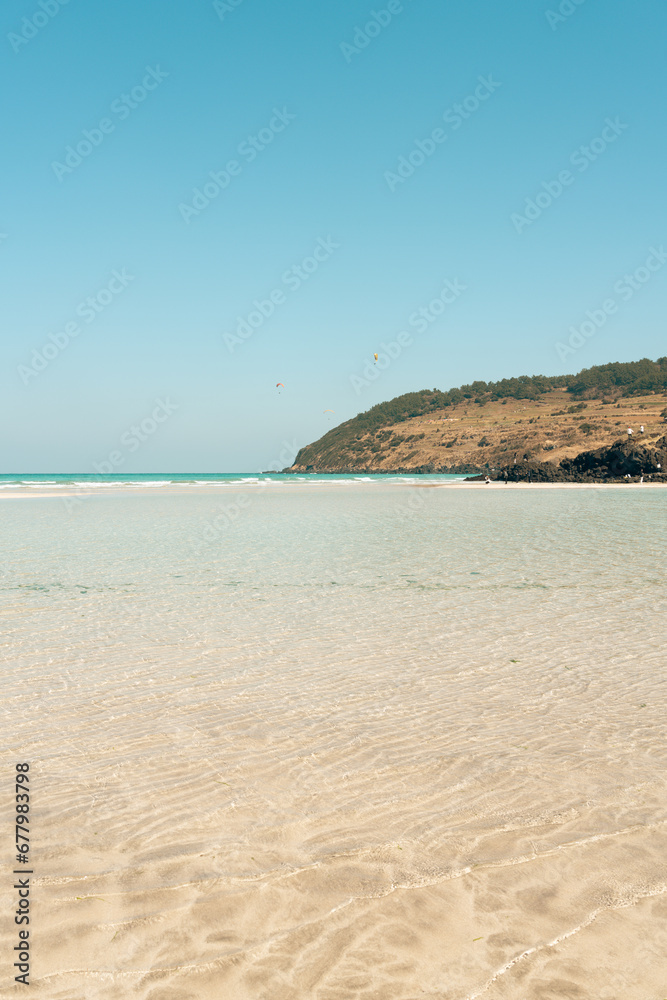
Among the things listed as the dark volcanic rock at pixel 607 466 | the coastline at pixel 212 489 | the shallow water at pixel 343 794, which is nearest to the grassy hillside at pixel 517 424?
the dark volcanic rock at pixel 607 466

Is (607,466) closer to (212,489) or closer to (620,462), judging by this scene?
(620,462)

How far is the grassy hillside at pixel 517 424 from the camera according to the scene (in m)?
115

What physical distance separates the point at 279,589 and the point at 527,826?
8.30 m

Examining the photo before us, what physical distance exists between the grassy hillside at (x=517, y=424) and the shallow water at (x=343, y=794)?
96.1 metres

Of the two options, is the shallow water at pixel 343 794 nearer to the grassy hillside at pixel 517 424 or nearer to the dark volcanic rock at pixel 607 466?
the dark volcanic rock at pixel 607 466

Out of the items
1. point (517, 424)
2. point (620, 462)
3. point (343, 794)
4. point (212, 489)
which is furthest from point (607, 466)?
point (343, 794)

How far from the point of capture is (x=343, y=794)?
176 inches

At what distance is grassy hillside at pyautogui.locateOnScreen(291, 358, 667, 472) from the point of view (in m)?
115

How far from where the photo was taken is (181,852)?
3.79m

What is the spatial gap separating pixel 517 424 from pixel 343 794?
145 m

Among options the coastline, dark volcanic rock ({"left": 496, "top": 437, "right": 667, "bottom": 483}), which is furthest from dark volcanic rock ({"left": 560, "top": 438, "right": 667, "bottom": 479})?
the coastline

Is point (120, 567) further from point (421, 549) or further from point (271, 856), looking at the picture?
point (271, 856)

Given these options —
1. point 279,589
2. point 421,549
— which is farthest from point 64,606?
point 421,549

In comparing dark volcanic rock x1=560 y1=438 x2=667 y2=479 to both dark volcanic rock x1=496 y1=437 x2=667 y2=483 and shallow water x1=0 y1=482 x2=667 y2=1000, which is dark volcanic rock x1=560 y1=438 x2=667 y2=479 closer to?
dark volcanic rock x1=496 y1=437 x2=667 y2=483
